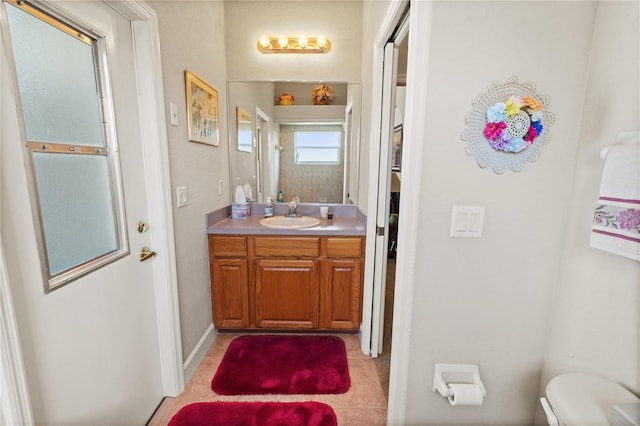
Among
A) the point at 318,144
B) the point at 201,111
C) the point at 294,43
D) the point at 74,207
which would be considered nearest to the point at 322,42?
the point at 294,43

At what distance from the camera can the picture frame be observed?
169 cm

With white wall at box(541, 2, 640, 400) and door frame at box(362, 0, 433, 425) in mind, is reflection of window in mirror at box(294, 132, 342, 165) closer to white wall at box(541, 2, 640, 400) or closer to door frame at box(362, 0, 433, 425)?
door frame at box(362, 0, 433, 425)

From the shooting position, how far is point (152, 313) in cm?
145

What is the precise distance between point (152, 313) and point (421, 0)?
5.89 ft

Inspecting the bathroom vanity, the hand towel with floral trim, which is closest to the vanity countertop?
the bathroom vanity

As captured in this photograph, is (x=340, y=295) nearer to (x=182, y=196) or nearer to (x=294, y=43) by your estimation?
(x=182, y=196)

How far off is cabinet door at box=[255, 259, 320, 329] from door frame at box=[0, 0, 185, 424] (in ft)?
2.08

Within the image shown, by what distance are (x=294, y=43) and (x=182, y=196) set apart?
1566mm

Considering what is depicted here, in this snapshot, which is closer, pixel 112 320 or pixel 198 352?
pixel 112 320

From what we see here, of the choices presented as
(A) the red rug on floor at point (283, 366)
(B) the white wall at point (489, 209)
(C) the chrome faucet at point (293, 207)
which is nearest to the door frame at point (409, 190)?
(B) the white wall at point (489, 209)

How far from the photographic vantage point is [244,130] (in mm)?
2439

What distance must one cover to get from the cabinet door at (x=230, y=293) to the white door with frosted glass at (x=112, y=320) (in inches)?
23.6

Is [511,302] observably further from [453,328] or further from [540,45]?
[540,45]

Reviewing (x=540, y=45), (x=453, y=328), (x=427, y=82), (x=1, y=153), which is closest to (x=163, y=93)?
(x=1, y=153)
